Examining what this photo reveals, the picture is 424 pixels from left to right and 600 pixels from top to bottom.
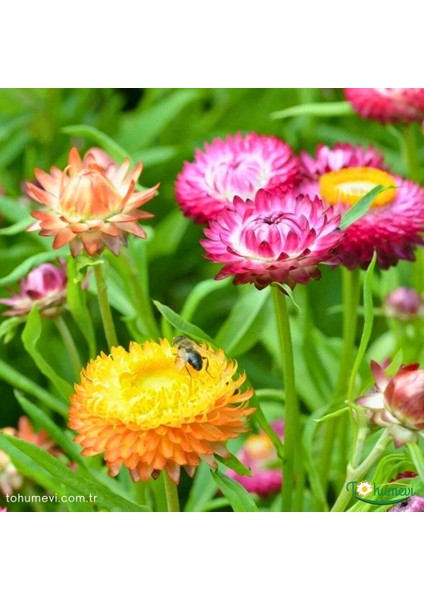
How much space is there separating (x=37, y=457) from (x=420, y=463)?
0.32 meters

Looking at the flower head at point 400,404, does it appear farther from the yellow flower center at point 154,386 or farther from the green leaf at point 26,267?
the green leaf at point 26,267

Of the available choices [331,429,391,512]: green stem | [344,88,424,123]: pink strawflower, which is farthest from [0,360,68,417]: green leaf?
[344,88,424,123]: pink strawflower

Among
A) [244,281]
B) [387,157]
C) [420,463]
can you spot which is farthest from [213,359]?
[387,157]

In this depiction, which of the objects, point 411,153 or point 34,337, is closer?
point 34,337

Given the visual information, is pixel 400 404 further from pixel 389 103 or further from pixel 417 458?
pixel 389 103

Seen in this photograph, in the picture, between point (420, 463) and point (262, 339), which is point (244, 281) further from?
point (262, 339)

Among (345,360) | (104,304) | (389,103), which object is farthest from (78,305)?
(389,103)

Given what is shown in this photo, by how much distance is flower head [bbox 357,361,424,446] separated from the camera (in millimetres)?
713

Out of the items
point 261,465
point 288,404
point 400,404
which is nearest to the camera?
point 400,404

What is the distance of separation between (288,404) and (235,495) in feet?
0.30

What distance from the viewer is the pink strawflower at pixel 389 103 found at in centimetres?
100

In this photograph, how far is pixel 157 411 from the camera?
755 mm

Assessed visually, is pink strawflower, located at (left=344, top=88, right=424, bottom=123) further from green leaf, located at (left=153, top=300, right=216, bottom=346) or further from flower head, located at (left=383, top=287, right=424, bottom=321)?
green leaf, located at (left=153, top=300, right=216, bottom=346)

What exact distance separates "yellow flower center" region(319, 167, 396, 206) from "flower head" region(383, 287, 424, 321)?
16 centimetres
